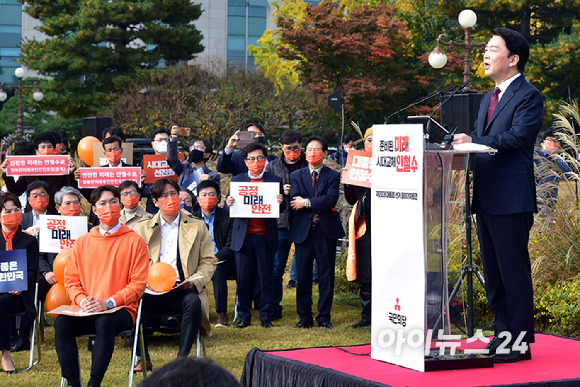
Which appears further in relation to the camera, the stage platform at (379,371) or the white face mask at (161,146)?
the white face mask at (161,146)

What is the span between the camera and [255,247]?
9.58 metres

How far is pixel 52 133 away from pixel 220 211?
2.44 meters

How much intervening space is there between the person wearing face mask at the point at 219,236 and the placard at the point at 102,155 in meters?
1.21

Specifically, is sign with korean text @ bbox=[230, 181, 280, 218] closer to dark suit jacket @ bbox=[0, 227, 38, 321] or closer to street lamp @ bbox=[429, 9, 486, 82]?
dark suit jacket @ bbox=[0, 227, 38, 321]

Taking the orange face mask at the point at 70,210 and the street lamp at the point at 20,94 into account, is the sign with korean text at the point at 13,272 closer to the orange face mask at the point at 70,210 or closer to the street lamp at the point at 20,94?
the orange face mask at the point at 70,210

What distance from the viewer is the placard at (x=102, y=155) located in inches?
400

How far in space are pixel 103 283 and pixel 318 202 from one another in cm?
324

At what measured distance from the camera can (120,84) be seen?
110 ft

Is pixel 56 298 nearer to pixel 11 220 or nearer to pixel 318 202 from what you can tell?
pixel 11 220

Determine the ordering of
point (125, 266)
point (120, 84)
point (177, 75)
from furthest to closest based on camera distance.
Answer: point (120, 84)
point (177, 75)
point (125, 266)

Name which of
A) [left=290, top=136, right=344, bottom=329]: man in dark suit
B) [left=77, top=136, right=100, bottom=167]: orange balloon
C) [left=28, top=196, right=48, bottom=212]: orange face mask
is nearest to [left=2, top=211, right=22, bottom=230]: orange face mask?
[left=28, top=196, right=48, bottom=212]: orange face mask

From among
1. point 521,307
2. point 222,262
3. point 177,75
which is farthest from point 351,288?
point 177,75

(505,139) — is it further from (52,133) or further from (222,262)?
(52,133)

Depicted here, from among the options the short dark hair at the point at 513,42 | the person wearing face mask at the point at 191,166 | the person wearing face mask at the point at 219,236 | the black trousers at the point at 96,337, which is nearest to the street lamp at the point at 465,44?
the person wearing face mask at the point at 191,166
